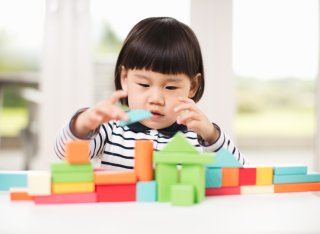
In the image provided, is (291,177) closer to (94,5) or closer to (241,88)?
(94,5)

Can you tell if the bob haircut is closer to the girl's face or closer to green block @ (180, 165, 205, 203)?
the girl's face

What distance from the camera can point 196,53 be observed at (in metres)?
0.97

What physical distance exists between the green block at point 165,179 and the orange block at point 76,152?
0.10 meters

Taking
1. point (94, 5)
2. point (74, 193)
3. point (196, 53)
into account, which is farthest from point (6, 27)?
point (74, 193)

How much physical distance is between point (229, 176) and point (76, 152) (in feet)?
0.75

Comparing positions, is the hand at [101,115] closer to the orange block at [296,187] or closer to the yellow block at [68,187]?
the yellow block at [68,187]

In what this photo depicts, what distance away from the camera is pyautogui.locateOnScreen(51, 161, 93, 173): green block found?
627mm

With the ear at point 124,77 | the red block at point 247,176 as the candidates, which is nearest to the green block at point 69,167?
the red block at point 247,176

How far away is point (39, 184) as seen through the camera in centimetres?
63

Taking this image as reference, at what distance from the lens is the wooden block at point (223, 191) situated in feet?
2.30

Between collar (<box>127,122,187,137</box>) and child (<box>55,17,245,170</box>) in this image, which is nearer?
child (<box>55,17,245,170</box>)

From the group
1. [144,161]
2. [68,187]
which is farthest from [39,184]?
[144,161]

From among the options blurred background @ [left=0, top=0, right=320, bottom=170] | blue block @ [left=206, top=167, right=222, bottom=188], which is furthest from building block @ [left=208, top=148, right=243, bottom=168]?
blurred background @ [left=0, top=0, right=320, bottom=170]

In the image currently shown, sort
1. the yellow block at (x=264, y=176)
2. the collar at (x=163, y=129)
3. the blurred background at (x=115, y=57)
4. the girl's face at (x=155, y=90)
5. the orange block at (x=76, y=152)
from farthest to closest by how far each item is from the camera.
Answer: the blurred background at (x=115, y=57), the collar at (x=163, y=129), the girl's face at (x=155, y=90), the yellow block at (x=264, y=176), the orange block at (x=76, y=152)
